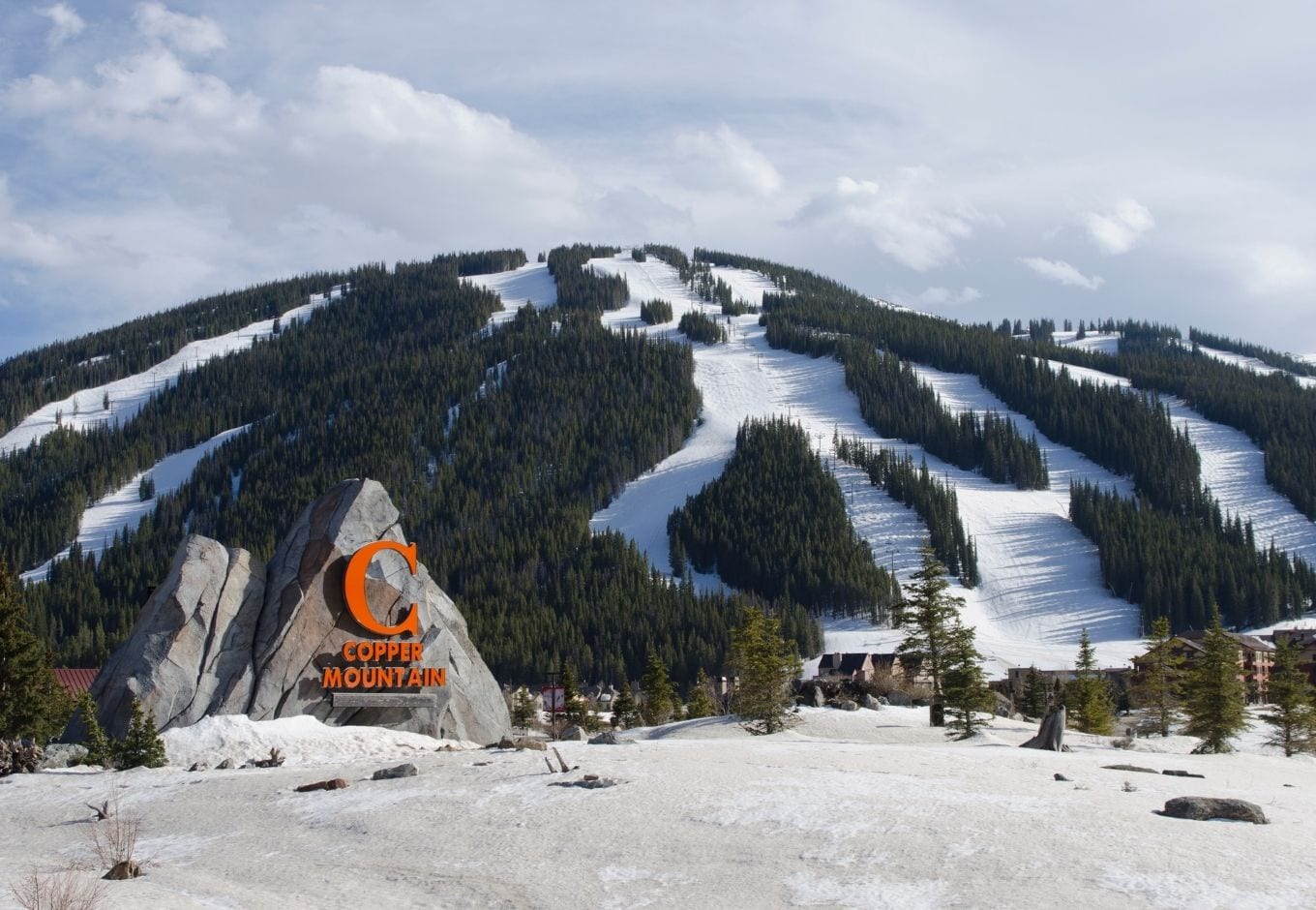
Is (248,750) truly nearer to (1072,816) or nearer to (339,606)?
(339,606)

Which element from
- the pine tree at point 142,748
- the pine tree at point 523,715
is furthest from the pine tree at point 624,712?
the pine tree at point 142,748

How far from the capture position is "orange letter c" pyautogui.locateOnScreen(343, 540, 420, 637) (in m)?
46.9

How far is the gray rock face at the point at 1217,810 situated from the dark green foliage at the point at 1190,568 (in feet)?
383

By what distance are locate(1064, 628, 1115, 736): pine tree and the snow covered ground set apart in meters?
33.9

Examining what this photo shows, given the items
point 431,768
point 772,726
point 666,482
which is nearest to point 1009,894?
point 431,768

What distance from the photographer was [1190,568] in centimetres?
13962

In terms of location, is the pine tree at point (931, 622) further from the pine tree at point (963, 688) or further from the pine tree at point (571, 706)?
the pine tree at point (571, 706)

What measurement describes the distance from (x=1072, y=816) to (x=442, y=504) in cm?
16164

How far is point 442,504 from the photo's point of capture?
7028 inches

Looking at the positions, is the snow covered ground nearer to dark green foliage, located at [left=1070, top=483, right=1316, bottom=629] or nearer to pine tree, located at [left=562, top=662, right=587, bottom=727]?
pine tree, located at [left=562, top=662, right=587, bottom=727]

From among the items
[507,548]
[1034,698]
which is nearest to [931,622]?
[1034,698]

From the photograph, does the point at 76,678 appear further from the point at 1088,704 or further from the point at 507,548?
the point at 507,548

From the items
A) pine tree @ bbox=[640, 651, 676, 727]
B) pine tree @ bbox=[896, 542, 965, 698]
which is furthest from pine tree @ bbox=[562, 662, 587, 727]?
pine tree @ bbox=[896, 542, 965, 698]

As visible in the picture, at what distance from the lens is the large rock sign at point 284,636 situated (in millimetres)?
43469
